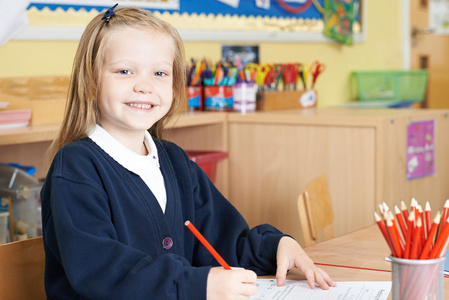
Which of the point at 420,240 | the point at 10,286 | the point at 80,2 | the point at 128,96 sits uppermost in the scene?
the point at 80,2

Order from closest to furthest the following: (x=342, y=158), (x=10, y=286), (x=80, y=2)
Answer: (x=10, y=286) < (x=342, y=158) < (x=80, y=2)

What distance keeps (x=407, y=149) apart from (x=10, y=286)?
140 centimetres

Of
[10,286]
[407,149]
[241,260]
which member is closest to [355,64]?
[407,149]

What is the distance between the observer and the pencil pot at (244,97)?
2.34 metres

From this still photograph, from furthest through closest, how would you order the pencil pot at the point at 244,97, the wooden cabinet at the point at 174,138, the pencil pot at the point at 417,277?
the pencil pot at the point at 244,97 → the wooden cabinet at the point at 174,138 → the pencil pot at the point at 417,277

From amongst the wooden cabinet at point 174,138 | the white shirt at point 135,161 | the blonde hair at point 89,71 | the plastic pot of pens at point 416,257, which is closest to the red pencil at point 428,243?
the plastic pot of pens at point 416,257

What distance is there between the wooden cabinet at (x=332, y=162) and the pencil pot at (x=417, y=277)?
123 cm

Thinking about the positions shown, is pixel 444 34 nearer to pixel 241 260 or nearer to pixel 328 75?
pixel 328 75

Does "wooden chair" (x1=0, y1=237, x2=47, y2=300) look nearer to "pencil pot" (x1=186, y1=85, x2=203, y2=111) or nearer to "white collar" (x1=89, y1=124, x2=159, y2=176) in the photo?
"white collar" (x1=89, y1=124, x2=159, y2=176)

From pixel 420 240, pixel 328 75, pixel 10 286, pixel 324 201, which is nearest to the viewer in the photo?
pixel 420 240

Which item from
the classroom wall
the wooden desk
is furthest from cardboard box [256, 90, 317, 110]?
the wooden desk

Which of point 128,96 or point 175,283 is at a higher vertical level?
point 128,96

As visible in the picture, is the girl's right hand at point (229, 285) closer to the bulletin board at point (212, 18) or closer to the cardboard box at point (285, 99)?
the bulletin board at point (212, 18)

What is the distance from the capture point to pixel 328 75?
3270mm
